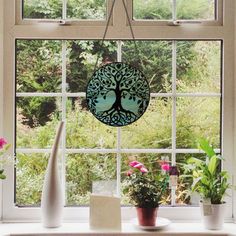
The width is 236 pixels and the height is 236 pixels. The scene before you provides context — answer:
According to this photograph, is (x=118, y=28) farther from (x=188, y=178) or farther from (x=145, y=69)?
(x=188, y=178)

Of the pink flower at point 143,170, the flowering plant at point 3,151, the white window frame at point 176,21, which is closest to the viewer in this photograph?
the flowering plant at point 3,151

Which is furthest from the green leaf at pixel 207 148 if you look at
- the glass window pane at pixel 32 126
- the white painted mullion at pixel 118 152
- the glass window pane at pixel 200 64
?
the glass window pane at pixel 32 126

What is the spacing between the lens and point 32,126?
282 cm

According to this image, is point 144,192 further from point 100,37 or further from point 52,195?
point 100,37

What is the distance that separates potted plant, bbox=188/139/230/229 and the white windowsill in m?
0.06

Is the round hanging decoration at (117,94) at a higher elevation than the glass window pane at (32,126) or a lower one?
higher

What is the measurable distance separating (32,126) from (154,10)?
0.95m

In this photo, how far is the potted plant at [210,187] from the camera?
264 centimetres

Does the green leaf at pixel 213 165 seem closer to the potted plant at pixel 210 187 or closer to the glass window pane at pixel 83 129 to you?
the potted plant at pixel 210 187

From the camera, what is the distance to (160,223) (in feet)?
8.68

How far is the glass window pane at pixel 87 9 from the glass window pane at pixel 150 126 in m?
0.57

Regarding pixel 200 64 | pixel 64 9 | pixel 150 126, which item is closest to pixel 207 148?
pixel 150 126

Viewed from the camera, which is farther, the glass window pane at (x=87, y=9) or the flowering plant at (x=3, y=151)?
the glass window pane at (x=87, y=9)

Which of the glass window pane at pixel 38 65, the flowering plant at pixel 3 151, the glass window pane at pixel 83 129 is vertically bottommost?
Answer: the flowering plant at pixel 3 151
